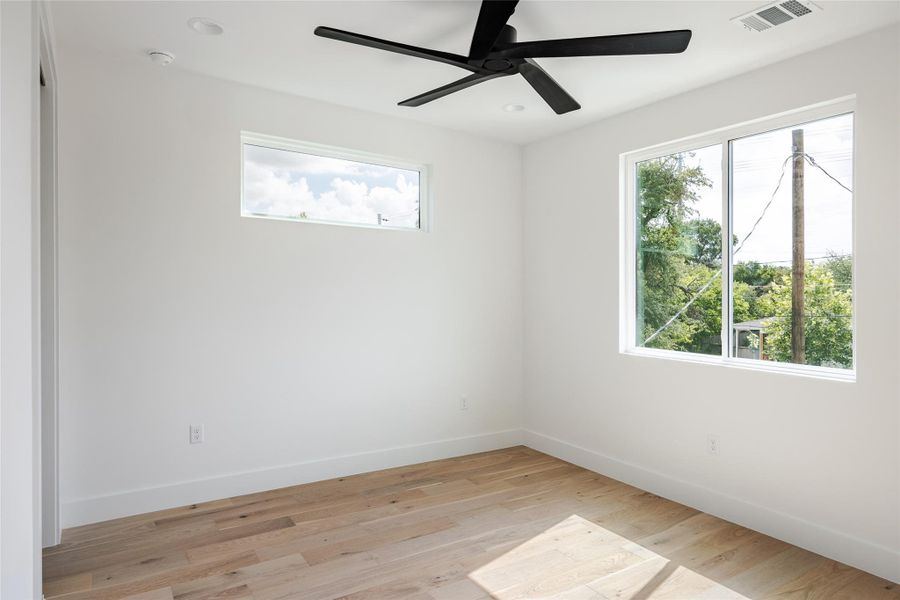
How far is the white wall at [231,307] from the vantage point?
3016mm

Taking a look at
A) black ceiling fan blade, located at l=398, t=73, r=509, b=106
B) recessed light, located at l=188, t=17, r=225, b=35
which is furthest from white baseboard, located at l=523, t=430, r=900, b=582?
recessed light, located at l=188, t=17, r=225, b=35

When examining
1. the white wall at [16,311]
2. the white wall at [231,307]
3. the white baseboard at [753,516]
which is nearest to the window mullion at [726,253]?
the white baseboard at [753,516]

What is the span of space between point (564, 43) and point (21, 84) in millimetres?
1907

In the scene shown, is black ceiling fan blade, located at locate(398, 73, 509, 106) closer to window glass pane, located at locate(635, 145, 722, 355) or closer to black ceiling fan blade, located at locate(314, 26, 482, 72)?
black ceiling fan blade, located at locate(314, 26, 482, 72)

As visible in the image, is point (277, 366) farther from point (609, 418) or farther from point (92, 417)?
point (609, 418)

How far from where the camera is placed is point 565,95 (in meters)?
2.75

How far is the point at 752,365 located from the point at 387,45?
262 cm

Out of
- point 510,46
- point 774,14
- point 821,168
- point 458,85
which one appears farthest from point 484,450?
point 774,14

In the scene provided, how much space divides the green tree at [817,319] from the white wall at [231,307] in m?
2.13

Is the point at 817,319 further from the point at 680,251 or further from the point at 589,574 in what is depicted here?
the point at 589,574

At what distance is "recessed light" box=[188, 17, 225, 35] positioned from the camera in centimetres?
261

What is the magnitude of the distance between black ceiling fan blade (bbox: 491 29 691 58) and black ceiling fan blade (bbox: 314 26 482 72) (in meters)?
0.30

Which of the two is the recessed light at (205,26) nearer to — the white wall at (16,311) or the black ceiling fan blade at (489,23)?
the white wall at (16,311)

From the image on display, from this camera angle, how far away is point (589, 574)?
99.9 inches
